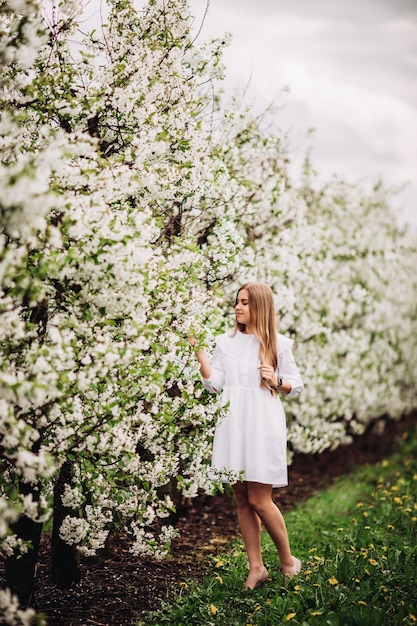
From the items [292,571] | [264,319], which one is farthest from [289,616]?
[264,319]

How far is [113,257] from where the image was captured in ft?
10.0

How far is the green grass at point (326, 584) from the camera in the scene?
153 inches

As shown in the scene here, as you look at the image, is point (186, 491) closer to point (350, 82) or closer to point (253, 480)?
point (253, 480)

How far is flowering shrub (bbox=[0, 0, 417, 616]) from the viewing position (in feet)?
9.84

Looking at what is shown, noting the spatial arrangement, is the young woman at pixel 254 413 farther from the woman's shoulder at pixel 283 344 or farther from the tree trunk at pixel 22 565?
the tree trunk at pixel 22 565

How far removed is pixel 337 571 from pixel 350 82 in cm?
845

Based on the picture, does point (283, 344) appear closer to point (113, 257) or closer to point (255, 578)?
point (255, 578)

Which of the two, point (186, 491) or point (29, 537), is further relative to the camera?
point (186, 491)

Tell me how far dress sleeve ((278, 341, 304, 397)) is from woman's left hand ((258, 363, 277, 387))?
16 cm

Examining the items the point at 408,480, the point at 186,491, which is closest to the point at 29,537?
the point at 186,491

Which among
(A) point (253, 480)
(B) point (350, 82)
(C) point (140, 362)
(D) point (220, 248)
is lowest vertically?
(A) point (253, 480)

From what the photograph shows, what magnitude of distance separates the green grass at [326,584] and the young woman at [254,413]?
0.24 m

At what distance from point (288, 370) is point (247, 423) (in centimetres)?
50

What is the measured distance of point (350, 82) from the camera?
10.4m
